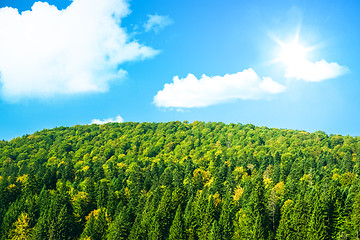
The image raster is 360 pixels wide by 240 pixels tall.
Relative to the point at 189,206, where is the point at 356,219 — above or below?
below

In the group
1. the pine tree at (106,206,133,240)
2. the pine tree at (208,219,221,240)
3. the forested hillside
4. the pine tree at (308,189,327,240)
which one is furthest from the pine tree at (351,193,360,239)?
the pine tree at (106,206,133,240)

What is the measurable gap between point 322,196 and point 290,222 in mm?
9965

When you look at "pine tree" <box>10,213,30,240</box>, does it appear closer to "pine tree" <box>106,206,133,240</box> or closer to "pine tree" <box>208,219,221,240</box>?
"pine tree" <box>106,206,133,240</box>

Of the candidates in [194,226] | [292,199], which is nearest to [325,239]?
[292,199]

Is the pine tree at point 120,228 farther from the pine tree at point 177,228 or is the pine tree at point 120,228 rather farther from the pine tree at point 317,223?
the pine tree at point 317,223

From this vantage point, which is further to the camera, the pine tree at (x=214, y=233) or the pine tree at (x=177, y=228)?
the pine tree at (x=177, y=228)

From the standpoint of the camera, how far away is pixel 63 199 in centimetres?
9631

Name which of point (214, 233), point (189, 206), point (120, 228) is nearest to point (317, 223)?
point (214, 233)

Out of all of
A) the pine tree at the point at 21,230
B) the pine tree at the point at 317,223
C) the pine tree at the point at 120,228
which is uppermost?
the pine tree at the point at 317,223

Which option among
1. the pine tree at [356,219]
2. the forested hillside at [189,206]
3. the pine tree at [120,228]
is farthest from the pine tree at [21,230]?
the pine tree at [356,219]

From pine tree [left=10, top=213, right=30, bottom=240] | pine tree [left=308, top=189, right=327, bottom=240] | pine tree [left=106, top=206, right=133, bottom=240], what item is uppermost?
pine tree [left=308, top=189, right=327, bottom=240]

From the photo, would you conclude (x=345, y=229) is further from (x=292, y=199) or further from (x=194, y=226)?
(x=194, y=226)

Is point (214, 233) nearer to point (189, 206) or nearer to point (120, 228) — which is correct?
point (189, 206)

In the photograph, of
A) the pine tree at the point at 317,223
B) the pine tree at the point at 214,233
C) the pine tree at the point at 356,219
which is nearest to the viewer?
the pine tree at the point at 356,219
